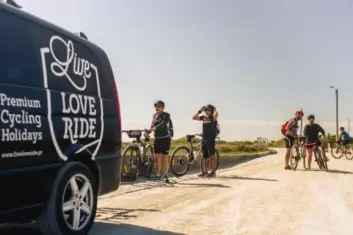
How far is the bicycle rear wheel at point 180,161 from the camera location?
12.7 metres

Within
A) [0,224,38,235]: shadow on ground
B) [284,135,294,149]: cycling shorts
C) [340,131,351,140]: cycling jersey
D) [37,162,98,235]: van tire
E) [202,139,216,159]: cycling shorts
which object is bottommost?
[0,224,38,235]: shadow on ground

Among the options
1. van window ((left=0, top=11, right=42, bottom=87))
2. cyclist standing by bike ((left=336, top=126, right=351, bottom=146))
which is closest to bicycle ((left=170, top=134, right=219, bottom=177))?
van window ((left=0, top=11, right=42, bottom=87))

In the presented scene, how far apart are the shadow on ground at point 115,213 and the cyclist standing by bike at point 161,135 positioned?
4.18 meters

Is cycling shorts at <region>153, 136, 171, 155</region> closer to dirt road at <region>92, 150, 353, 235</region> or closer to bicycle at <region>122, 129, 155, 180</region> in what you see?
bicycle at <region>122, 129, 155, 180</region>

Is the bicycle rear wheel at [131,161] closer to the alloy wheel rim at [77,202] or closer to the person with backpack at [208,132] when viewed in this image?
the person with backpack at [208,132]

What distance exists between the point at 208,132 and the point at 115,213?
6.43 meters

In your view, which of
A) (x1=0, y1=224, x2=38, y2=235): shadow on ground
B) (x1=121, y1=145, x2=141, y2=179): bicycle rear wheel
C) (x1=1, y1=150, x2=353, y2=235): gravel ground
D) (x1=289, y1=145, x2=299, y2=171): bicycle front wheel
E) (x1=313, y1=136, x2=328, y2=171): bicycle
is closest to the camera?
(x1=0, y1=224, x2=38, y2=235): shadow on ground

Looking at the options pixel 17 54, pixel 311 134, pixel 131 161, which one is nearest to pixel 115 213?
pixel 17 54

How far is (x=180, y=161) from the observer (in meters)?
12.9

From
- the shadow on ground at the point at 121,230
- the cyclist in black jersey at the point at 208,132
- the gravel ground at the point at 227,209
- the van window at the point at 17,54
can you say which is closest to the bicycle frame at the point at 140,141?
the gravel ground at the point at 227,209

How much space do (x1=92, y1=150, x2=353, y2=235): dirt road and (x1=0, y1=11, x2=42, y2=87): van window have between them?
1990 millimetres

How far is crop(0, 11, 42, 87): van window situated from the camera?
3.94 metres

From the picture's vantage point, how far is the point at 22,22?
14.0ft

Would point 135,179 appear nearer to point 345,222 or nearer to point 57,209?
point 345,222
